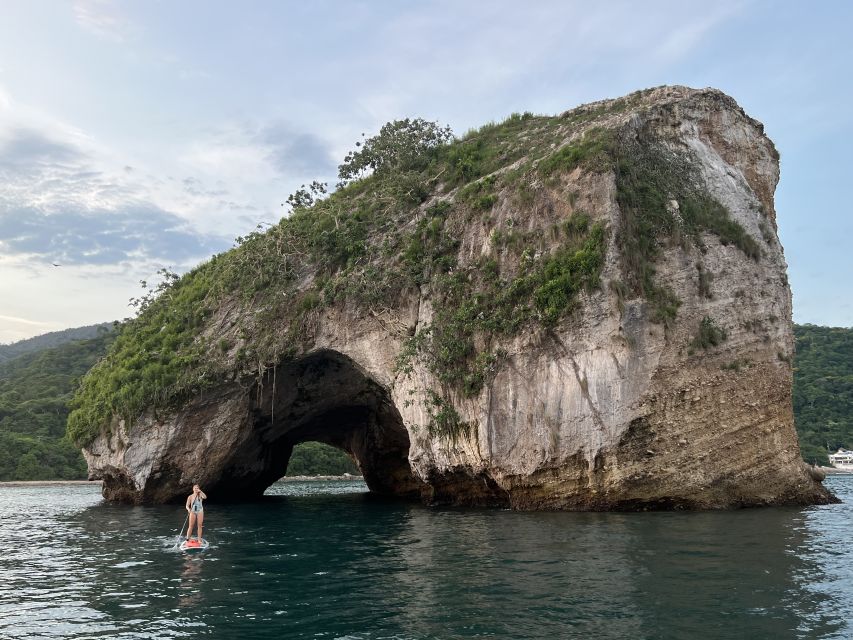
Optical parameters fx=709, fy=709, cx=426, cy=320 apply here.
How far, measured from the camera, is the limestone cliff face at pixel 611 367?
22.3 meters

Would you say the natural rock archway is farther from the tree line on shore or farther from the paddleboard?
the tree line on shore

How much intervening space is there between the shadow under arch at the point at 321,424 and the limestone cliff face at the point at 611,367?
1.02 metres

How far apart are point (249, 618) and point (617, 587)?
19.0ft

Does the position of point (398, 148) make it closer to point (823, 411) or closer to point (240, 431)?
point (240, 431)

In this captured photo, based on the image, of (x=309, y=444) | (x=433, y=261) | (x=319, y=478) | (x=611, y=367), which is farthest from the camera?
(x=309, y=444)

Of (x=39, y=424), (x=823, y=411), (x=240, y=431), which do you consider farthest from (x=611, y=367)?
(x=39, y=424)

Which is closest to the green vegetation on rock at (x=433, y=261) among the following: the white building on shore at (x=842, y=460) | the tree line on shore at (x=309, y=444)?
the tree line on shore at (x=309, y=444)

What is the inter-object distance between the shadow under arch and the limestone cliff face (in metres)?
1.02

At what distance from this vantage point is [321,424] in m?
41.4

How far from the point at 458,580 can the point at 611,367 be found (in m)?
11.6

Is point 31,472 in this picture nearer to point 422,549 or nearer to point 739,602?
point 422,549

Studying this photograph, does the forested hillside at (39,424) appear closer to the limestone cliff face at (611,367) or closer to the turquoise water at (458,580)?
the limestone cliff face at (611,367)

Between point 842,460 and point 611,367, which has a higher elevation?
point 611,367

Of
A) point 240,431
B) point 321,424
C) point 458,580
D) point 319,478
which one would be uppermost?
point 321,424
